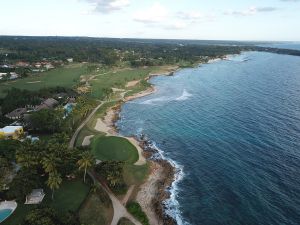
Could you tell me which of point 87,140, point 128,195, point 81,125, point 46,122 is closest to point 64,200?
point 128,195

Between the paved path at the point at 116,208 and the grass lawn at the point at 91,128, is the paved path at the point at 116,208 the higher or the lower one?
the higher one

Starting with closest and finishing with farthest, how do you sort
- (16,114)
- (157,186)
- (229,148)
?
(157,186) → (229,148) → (16,114)

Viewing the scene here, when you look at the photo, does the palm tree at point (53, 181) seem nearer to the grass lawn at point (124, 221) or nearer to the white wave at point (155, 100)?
the grass lawn at point (124, 221)

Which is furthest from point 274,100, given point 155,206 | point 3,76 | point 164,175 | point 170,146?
point 3,76

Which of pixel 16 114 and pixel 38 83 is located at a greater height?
pixel 16 114

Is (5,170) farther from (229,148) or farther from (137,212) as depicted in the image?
(229,148)

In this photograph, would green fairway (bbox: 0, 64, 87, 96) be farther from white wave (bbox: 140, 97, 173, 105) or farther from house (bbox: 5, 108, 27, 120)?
house (bbox: 5, 108, 27, 120)

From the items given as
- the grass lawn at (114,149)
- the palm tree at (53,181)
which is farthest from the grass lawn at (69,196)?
the grass lawn at (114,149)
